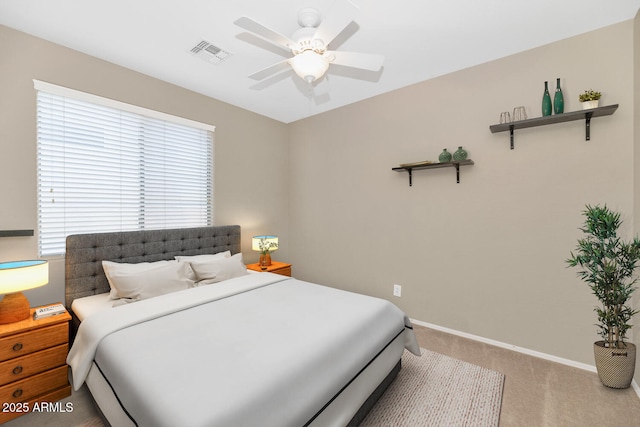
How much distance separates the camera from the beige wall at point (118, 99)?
223cm

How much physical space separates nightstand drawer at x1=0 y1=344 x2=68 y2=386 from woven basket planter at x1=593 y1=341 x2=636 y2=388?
395 cm

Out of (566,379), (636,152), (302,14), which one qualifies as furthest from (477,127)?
(566,379)

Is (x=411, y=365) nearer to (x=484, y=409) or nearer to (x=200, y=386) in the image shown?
(x=484, y=409)

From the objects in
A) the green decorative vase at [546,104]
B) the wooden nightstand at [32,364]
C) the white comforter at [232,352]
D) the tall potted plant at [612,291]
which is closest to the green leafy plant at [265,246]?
the white comforter at [232,352]

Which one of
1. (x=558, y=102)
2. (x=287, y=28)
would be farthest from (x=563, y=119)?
(x=287, y=28)

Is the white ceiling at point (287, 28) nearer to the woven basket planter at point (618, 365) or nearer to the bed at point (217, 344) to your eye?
the bed at point (217, 344)

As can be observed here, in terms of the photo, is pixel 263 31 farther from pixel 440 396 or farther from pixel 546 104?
pixel 440 396

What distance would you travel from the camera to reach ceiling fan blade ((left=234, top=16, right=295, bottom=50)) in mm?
1521

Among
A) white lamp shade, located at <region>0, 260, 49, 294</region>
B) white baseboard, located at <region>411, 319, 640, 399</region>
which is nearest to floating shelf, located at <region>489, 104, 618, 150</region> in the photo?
white baseboard, located at <region>411, 319, 640, 399</region>

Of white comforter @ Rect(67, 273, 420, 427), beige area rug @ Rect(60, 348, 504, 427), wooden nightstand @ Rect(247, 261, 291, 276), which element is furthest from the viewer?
wooden nightstand @ Rect(247, 261, 291, 276)

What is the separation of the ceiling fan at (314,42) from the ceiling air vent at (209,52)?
0.77 metres

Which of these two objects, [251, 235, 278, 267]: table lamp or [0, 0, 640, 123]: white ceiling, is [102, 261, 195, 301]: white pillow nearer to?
[251, 235, 278, 267]: table lamp

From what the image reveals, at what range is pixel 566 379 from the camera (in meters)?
2.21

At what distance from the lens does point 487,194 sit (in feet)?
9.16
